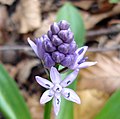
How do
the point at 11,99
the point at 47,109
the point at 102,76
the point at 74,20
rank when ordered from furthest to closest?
the point at 102,76 → the point at 74,20 → the point at 11,99 → the point at 47,109

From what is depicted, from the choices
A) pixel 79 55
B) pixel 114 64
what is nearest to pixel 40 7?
pixel 114 64

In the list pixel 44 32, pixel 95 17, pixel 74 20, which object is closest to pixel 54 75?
pixel 74 20

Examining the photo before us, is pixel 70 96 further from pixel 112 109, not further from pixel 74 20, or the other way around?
pixel 74 20

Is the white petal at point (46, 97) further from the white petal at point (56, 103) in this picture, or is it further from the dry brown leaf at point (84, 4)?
the dry brown leaf at point (84, 4)

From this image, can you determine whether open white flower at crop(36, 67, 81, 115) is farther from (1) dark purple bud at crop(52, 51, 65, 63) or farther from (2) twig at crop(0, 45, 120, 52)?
(2) twig at crop(0, 45, 120, 52)

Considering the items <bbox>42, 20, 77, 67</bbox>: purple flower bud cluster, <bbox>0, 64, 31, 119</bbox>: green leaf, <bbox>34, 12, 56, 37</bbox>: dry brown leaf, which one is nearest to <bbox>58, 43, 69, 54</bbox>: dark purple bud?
<bbox>42, 20, 77, 67</bbox>: purple flower bud cluster

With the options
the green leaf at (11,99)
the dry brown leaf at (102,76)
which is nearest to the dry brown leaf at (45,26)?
the dry brown leaf at (102,76)
